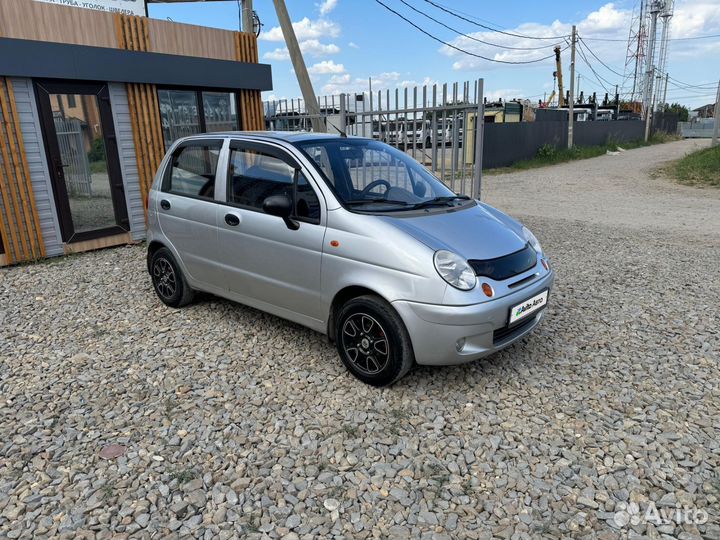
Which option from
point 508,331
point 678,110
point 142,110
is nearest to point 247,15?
point 142,110

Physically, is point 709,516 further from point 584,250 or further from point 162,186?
point 584,250

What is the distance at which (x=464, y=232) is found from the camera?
3637 millimetres

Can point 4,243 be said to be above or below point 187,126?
below

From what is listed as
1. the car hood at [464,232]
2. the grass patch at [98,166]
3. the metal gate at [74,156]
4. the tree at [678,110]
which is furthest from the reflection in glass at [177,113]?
the tree at [678,110]

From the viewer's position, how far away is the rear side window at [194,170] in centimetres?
455

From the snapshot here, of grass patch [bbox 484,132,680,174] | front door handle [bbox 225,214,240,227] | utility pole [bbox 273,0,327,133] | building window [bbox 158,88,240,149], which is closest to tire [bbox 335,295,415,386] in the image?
front door handle [bbox 225,214,240,227]

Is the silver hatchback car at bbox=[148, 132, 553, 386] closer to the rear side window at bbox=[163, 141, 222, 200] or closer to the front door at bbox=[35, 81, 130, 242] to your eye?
the rear side window at bbox=[163, 141, 222, 200]

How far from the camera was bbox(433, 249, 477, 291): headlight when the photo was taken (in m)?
3.28

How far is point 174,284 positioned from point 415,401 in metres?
2.85

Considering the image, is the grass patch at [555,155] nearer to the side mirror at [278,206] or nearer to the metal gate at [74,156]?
the metal gate at [74,156]

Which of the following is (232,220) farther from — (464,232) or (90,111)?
(90,111)

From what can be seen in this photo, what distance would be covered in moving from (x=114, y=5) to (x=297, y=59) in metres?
4.28

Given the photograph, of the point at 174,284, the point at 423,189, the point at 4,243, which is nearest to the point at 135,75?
the point at 4,243

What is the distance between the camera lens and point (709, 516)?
2455mm
